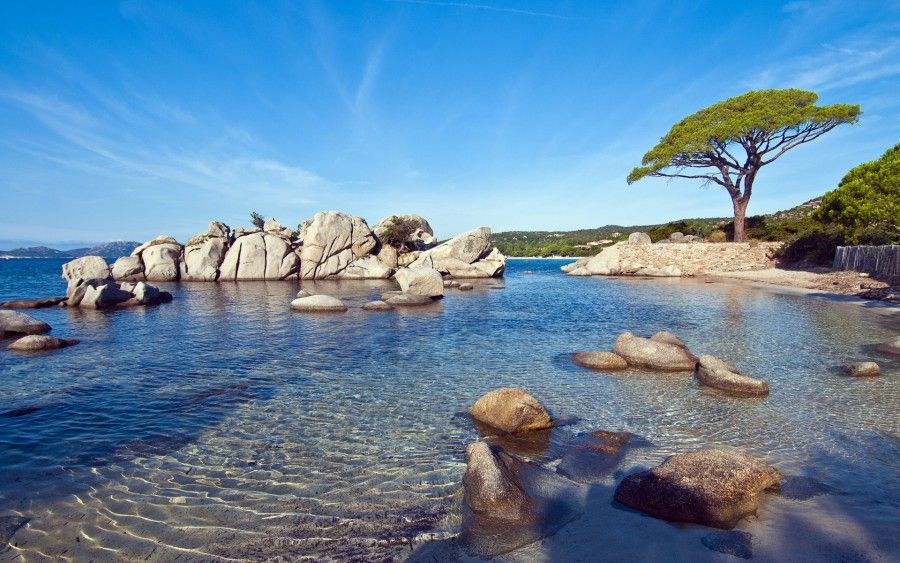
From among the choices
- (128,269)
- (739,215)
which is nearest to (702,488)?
(739,215)

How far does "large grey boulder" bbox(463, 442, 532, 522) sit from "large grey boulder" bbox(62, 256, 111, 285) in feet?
164

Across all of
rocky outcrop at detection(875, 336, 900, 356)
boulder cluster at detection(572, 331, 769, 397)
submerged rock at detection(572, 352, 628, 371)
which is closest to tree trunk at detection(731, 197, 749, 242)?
rocky outcrop at detection(875, 336, 900, 356)

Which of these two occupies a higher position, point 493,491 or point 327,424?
point 493,491

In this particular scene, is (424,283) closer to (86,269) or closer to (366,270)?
(366,270)

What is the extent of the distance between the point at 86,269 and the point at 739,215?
72698mm

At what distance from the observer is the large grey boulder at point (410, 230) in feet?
219

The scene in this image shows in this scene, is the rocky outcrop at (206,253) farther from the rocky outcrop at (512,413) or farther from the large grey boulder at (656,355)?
the rocky outcrop at (512,413)

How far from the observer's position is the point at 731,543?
17.3 ft

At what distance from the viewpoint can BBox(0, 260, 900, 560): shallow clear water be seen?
5.90 metres

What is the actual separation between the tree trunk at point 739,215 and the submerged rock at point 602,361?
51920 millimetres

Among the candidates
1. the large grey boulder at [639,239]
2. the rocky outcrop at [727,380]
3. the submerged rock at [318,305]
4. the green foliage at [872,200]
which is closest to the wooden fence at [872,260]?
the green foliage at [872,200]

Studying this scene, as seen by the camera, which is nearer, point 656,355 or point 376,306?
point 656,355

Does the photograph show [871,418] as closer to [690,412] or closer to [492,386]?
[690,412]

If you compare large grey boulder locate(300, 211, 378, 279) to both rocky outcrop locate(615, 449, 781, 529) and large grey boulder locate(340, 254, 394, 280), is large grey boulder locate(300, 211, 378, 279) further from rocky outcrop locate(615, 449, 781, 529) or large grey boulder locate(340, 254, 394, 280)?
rocky outcrop locate(615, 449, 781, 529)
